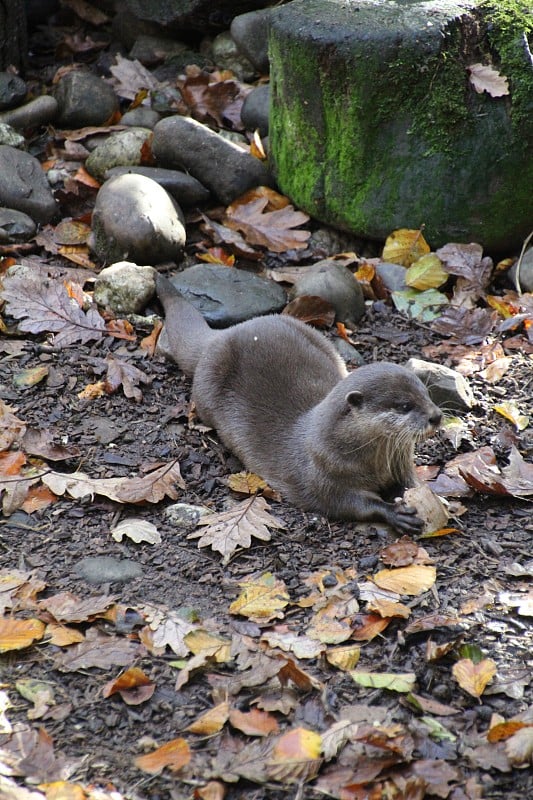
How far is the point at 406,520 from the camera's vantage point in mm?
3105

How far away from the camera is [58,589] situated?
280cm

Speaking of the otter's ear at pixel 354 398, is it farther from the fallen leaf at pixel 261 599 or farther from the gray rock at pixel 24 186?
the gray rock at pixel 24 186

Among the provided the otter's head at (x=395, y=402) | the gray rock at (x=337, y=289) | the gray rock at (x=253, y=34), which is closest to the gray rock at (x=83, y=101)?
the gray rock at (x=253, y=34)

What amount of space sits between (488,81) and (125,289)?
2035 millimetres

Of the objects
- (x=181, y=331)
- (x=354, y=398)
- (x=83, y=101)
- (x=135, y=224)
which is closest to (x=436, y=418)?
(x=354, y=398)

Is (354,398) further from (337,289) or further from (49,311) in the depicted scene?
(49,311)

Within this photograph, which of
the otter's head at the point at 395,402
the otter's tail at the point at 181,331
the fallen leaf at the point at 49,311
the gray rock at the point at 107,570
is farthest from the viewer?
the fallen leaf at the point at 49,311

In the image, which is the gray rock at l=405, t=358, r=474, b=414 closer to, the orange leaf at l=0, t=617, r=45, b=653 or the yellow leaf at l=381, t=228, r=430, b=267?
the yellow leaf at l=381, t=228, r=430, b=267

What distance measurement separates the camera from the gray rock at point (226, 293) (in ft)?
14.6

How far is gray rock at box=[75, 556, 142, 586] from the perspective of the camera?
2.86 metres

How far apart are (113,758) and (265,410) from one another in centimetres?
177

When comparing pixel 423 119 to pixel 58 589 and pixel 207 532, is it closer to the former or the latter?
pixel 207 532

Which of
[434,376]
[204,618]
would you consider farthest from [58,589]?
[434,376]

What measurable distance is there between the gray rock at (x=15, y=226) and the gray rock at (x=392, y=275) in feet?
6.04
